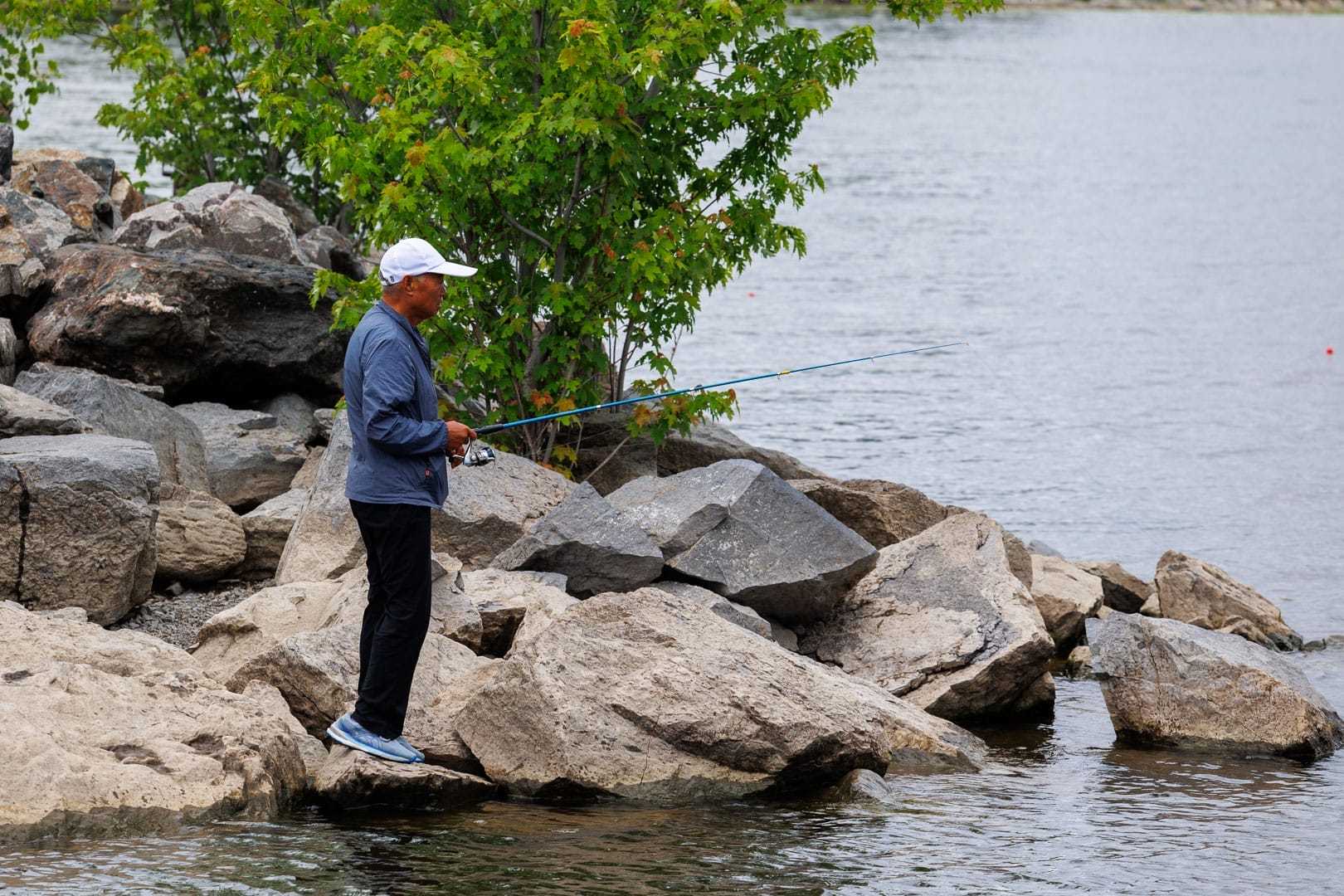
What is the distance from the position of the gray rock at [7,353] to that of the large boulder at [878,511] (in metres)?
5.78

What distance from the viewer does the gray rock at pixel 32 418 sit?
1020cm

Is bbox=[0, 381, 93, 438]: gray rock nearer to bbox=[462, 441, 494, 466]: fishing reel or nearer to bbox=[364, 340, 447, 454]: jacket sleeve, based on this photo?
bbox=[462, 441, 494, 466]: fishing reel

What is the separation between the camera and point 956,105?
64250mm

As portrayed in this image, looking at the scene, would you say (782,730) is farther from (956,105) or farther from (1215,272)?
(956,105)

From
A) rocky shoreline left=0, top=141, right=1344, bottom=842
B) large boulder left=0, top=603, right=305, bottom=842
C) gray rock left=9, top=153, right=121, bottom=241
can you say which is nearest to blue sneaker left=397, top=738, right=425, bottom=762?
rocky shoreline left=0, top=141, right=1344, bottom=842

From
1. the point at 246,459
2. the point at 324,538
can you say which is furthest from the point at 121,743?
the point at 246,459

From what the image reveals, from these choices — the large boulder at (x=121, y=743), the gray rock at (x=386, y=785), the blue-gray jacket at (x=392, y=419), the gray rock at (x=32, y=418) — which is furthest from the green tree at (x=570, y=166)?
the gray rock at (x=386, y=785)

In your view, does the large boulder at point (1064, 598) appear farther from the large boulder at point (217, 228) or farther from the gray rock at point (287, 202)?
the gray rock at point (287, 202)

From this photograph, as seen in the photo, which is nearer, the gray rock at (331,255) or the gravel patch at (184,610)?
the gravel patch at (184,610)

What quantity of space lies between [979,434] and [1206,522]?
4.15 metres

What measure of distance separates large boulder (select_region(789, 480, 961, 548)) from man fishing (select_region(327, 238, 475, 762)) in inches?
200

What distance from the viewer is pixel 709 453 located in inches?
540

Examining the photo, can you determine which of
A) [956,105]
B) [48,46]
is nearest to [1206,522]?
[956,105]

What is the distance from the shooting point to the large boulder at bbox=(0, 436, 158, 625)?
930 centimetres
